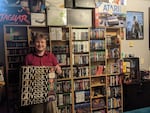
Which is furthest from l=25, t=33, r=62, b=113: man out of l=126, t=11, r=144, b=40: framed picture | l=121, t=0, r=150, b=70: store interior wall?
l=126, t=11, r=144, b=40: framed picture

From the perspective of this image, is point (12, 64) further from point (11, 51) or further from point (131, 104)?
point (131, 104)

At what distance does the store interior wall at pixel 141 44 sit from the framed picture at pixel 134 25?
86mm

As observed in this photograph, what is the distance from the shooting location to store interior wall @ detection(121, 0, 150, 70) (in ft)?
16.7

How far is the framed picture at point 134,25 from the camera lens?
5.08 m

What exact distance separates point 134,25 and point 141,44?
465mm

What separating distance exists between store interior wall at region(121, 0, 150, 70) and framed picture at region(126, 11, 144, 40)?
0.28 feet

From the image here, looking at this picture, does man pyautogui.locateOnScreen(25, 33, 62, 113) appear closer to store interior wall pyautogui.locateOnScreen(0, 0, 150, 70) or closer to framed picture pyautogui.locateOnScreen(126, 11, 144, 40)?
store interior wall pyautogui.locateOnScreen(0, 0, 150, 70)

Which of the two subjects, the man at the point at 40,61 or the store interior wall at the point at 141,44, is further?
the store interior wall at the point at 141,44

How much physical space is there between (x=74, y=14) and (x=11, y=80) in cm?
152

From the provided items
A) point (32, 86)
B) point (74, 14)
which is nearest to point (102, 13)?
point (74, 14)

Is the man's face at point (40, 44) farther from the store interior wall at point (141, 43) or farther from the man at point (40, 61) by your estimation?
the store interior wall at point (141, 43)

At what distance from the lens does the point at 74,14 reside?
4160mm

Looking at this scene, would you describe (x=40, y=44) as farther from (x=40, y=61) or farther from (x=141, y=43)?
(x=141, y=43)

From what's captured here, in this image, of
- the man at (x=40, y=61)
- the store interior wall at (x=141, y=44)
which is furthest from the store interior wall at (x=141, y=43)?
the man at (x=40, y=61)
